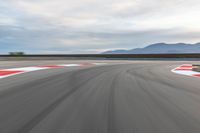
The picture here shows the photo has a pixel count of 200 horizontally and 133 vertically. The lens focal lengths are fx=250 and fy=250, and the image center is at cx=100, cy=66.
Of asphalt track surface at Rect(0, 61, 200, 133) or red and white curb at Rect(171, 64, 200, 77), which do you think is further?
red and white curb at Rect(171, 64, 200, 77)

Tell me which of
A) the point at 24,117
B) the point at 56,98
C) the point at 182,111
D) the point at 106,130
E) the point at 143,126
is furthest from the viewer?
the point at 56,98

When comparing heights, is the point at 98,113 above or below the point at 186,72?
above

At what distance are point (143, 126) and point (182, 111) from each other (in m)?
1.46

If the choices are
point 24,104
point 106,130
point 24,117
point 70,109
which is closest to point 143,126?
point 106,130

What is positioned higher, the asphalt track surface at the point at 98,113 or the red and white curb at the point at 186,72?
the asphalt track surface at the point at 98,113

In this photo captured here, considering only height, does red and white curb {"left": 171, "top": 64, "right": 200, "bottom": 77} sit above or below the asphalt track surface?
below

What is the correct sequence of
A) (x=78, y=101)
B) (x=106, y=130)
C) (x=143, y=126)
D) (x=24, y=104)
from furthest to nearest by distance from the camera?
(x=78, y=101), (x=24, y=104), (x=143, y=126), (x=106, y=130)

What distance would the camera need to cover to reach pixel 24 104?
5508mm

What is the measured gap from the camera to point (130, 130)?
12.2ft

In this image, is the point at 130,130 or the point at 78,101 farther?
the point at 78,101

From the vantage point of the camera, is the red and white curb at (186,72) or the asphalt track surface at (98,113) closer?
the asphalt track surface at (98,113)

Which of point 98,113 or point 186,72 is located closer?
point 98,113

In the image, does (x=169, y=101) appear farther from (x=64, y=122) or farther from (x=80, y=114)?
(x=64, y=122)

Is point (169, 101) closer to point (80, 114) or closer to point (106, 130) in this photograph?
point (80, 114)
